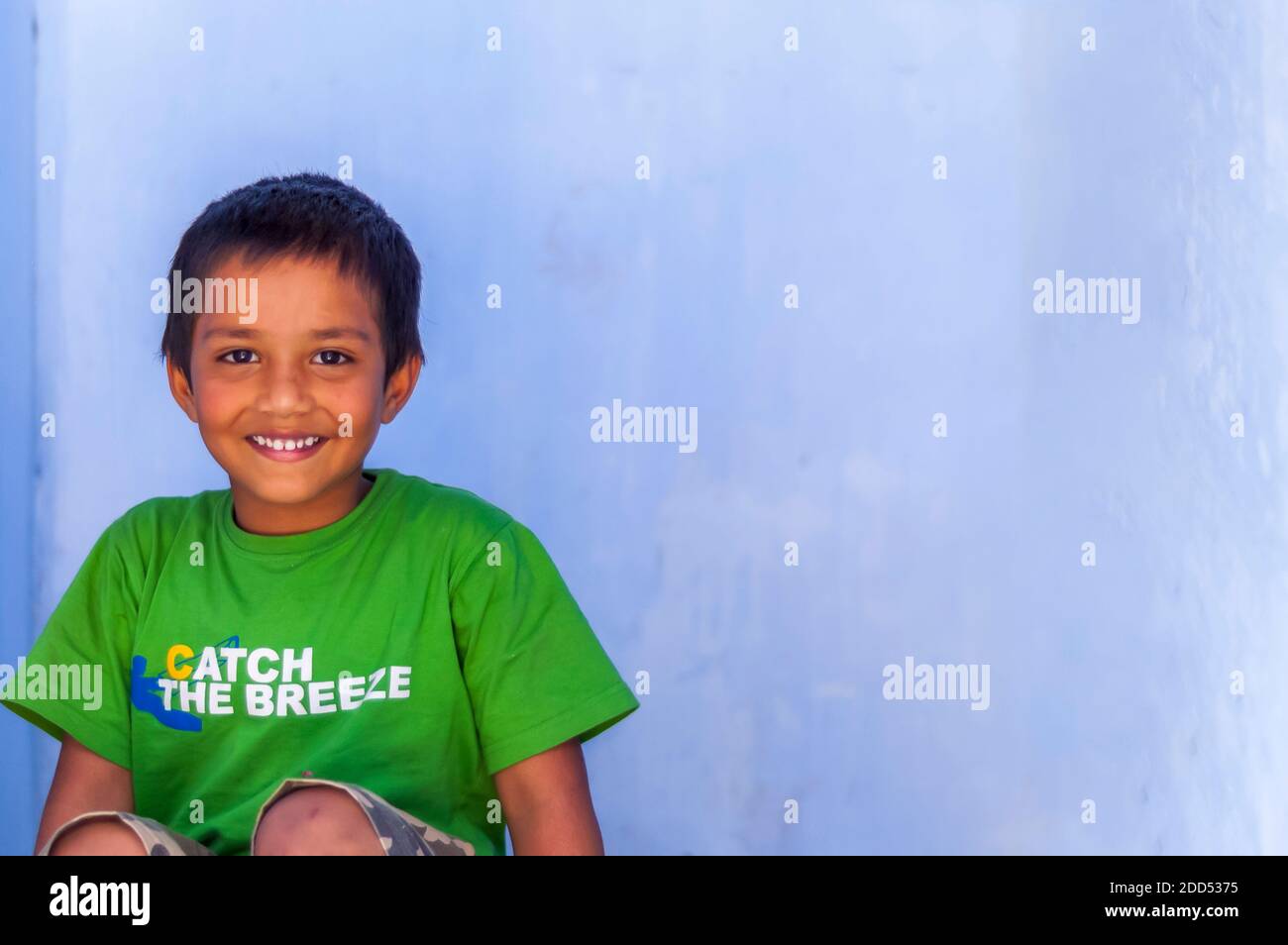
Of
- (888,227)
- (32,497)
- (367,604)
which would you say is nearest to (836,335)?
(888,227)

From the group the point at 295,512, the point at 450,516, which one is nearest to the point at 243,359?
the point at 295,512

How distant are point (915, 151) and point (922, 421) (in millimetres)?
393

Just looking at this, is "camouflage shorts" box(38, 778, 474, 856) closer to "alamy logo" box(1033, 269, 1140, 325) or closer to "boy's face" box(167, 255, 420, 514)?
"boy's face" box(167, 255, 420, 514)

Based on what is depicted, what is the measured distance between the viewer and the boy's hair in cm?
182

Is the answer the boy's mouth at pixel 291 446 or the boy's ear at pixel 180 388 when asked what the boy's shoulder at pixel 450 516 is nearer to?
the boy's mouth at pixel 291 446

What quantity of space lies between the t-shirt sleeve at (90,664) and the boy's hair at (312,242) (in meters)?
0.24

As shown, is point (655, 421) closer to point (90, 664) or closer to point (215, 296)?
point (215, 296)

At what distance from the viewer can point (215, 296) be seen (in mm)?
1820

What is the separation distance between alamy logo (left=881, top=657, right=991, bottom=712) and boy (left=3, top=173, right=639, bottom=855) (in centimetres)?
74

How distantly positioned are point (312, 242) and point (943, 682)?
3.68 ft

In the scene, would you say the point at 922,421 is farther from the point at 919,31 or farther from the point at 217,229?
the point at 217,229

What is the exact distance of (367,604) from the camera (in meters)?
1.78

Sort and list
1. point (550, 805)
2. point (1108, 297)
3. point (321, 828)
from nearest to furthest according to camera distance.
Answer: point (321, 828), point (550, 805), point (1108, 297)
